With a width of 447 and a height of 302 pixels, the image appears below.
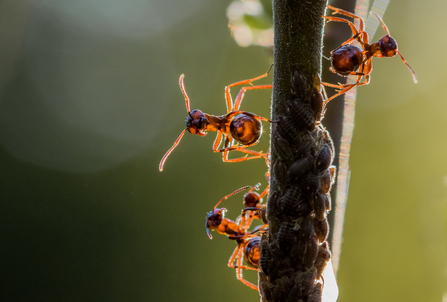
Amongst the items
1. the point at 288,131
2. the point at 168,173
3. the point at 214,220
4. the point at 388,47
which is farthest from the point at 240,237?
the point at 168,173

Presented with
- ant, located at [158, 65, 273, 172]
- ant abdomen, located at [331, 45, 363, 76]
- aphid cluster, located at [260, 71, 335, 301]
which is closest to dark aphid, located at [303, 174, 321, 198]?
aphid cluster, located at [260, 71, 335, 301]

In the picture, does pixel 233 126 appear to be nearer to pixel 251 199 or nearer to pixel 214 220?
pixel 251 199

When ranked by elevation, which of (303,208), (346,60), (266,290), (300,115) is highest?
(346,60)

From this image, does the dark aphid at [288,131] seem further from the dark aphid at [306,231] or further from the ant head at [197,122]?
the ant head at [197,122]

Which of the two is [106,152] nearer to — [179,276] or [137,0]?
[179,276]

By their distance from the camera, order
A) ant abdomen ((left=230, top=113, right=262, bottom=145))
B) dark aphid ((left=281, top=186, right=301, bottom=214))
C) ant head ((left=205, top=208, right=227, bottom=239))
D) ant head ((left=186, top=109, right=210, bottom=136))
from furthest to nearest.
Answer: ant head ((left=205, top=208, right=227, bottom=239)) < ant head ((left=186, top=109, right=210, bottom=136)) < ant abdomen ((left=230, top=113, right=262, bottom=145)) < dark aphid ((left=281, top=186, right=301, bottom=214))

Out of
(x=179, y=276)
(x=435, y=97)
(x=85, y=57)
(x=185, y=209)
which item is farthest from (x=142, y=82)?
(x=435, y=97)

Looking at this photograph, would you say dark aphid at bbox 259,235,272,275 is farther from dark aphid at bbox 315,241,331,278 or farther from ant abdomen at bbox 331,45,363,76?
A: ant abdomen at bbox 331,45,363,76
